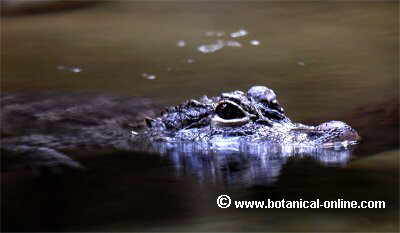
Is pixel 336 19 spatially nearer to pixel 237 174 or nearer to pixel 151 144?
pixel 151 144

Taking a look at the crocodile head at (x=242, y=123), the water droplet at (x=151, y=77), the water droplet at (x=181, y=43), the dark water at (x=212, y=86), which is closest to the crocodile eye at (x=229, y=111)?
the crocodile head at (x=242, y=123)

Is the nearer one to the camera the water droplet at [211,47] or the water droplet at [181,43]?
the water droplet at [211,47]

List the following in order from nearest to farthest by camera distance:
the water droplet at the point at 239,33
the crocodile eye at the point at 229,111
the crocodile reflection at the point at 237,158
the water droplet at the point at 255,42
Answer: the crocodile reflection at the point at 237,158
the crocodile eye at the point at 229,111
the water droplet at the point at 255,42
the water droplet at the point at 239,33

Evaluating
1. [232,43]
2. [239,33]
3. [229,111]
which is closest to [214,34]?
[239,33]

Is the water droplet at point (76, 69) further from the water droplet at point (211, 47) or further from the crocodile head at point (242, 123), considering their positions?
the crocodile head at point (242, 123)

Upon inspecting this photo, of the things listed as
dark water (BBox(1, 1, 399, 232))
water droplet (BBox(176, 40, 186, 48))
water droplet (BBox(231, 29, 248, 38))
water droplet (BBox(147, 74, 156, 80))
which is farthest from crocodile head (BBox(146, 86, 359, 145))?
water droplet (BBox(231, 29, 248, 38))

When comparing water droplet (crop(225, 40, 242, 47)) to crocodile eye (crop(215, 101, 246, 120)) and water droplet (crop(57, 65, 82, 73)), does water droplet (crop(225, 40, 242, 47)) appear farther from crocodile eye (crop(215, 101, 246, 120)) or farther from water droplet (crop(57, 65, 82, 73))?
crocodile eye (crop(215, 101, 246, 120))

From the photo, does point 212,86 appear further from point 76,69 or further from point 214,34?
point 214,34
